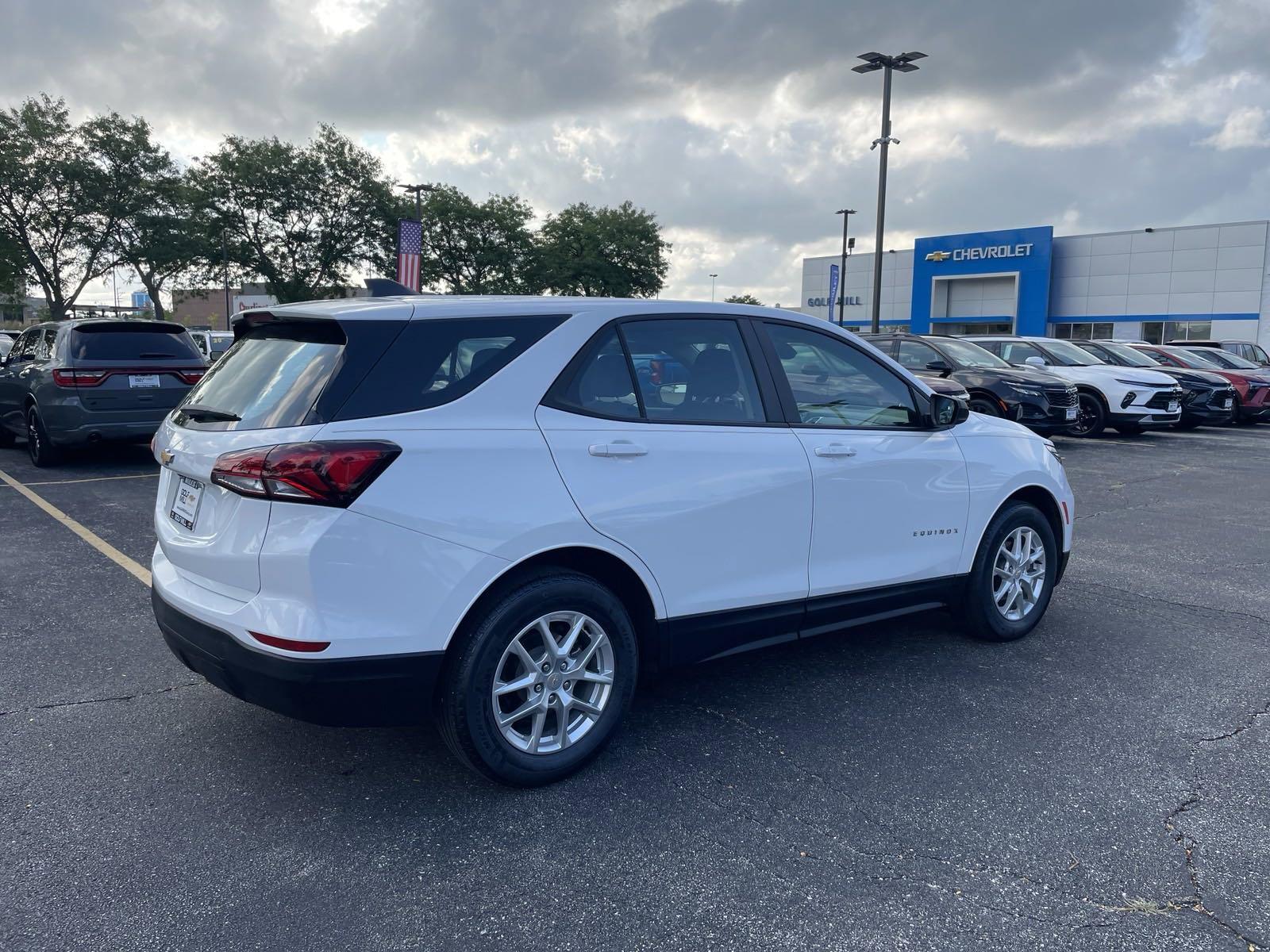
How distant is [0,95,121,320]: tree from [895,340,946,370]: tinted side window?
2715 cm

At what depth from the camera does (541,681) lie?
3305 mm

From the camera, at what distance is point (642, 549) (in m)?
3.45

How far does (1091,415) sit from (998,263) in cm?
2939

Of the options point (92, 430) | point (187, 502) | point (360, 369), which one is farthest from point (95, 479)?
point (360, 369)

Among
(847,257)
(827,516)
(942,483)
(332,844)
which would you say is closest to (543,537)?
(332,844)

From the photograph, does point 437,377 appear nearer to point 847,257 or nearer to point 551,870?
point 551,870

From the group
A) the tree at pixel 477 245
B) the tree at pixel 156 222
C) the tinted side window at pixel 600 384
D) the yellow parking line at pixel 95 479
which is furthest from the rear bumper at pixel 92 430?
the tree at pixel 477 245

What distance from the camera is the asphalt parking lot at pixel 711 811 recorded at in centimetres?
262

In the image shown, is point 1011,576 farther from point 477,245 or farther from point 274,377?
point 477,245

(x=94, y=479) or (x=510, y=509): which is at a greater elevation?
(x=510, y=509)

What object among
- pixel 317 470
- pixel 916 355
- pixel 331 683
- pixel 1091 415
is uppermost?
pixel 916 355

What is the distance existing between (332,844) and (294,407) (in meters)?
1.35

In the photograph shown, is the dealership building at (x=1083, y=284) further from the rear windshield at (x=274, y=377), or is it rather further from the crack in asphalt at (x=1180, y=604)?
the rear windshield at (x=274, y=377)

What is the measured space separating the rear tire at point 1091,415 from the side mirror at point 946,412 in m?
12.4
